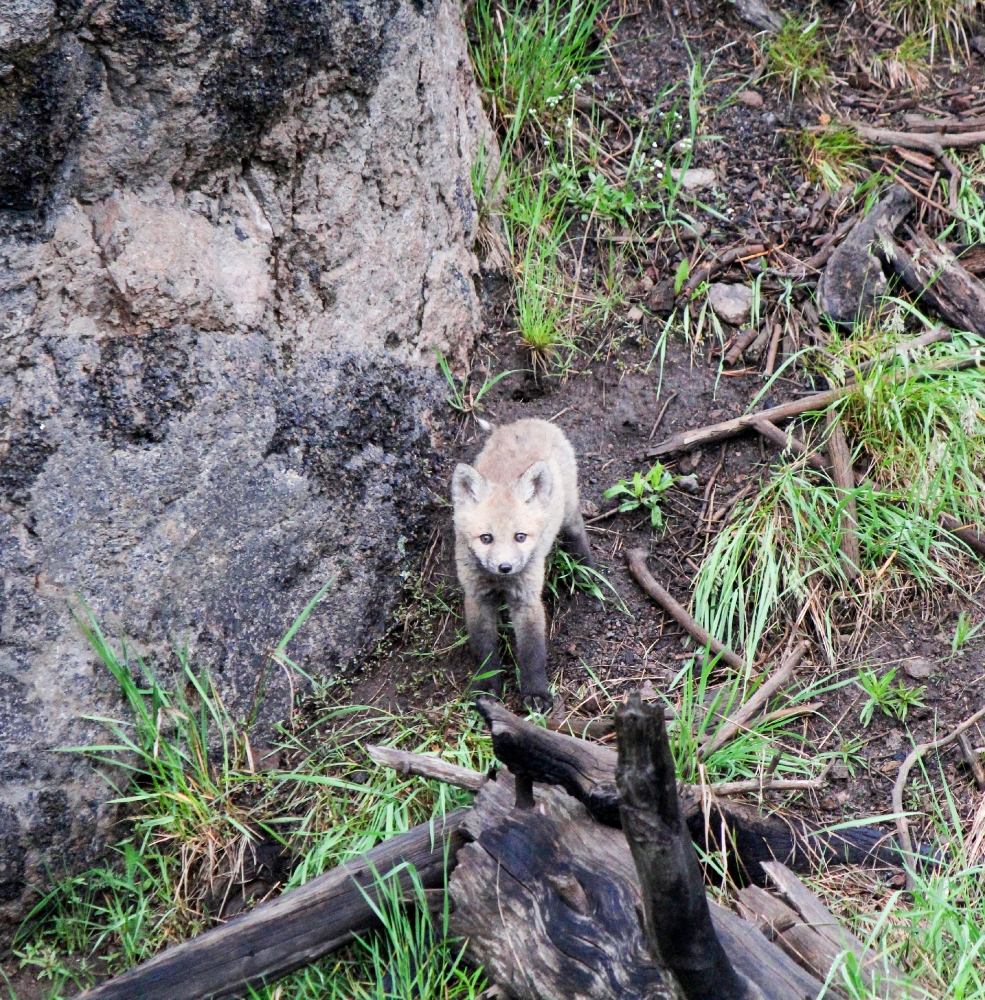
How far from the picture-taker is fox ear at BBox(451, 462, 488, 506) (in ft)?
14.6

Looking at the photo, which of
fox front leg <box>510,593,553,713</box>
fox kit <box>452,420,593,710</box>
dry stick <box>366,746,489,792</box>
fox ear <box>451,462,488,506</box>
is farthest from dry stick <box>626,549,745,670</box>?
dry stick <box>366,746,489,792</box>

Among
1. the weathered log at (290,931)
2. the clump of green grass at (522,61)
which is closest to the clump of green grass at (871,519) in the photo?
the weathered log at (290,931)

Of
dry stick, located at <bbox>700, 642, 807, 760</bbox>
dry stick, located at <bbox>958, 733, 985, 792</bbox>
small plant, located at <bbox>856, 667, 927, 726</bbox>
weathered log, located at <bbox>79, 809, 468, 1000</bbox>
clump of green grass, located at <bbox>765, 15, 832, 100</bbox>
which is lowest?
dry stick, located at <bbox>958, 733, 985, 792</bbox>

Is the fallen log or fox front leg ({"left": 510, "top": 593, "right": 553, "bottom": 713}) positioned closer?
the fallen log

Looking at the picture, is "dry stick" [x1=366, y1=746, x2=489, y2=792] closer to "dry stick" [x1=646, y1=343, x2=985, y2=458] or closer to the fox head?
the fox head

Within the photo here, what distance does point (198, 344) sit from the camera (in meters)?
4.07

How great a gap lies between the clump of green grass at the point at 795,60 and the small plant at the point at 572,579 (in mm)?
3425

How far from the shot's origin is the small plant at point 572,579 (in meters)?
4.79

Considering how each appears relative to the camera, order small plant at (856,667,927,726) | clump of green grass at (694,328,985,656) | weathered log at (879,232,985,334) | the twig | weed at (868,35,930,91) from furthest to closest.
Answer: weed at (868,35,930,91) → weathered log at (879,232,985,334) → the twig → clump of green grass at (694,328,985,656) → small plant at (856,667,927,726)

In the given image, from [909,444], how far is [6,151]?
4.14m

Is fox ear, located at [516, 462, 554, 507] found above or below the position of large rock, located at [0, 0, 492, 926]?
below

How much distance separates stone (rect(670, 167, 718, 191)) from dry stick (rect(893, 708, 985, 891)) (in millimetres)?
3382

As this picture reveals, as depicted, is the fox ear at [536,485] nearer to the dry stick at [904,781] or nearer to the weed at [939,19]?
the dry stick at [904,781]

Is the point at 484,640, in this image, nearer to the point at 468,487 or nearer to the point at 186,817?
the point at 468,487
